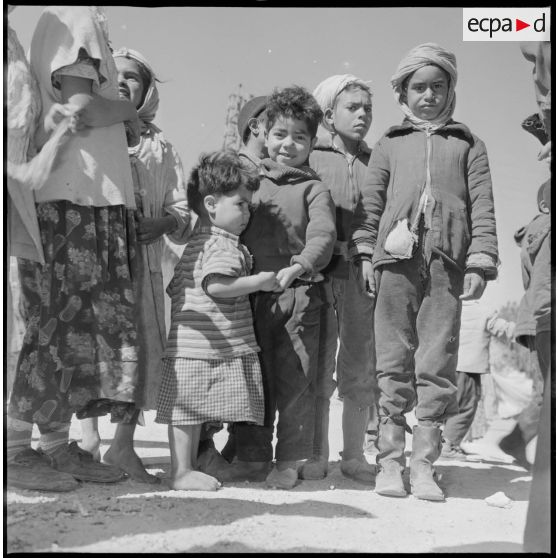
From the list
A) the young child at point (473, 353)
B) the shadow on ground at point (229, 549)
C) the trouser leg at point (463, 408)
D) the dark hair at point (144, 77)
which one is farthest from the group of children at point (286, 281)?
the young child at point (473, 353)

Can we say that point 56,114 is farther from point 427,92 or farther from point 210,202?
point 427,92

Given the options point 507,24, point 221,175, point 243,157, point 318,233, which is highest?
point 507,24

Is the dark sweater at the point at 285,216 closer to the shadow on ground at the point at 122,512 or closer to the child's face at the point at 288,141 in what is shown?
the child's face at the point at 288,141

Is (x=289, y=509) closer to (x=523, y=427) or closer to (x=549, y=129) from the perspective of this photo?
(x=549, y=129)

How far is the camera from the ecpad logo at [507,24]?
10.3 ft

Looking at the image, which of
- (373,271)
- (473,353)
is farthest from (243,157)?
(473,353)

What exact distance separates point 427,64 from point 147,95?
4.15 feet

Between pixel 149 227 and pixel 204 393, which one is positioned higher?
pixel 149 227

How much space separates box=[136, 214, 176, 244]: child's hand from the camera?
134 inches

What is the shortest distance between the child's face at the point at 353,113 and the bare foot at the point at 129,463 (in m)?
1.87

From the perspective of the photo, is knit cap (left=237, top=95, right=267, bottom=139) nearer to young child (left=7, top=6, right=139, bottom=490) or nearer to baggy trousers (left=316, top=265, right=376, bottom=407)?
young child (left=7, top=6, right=139, bottom=490)

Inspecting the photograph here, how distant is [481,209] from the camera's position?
3.33 m

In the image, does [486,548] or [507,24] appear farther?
[507,24]

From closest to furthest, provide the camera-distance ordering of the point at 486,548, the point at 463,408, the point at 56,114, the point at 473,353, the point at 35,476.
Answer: the point at 486,548
the point at 35,476
the point at 56,114
the point at 463,408
the point at 473,353
